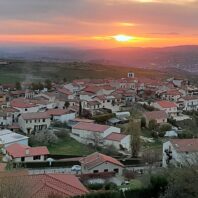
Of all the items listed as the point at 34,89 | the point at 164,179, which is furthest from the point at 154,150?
the point at 34,89

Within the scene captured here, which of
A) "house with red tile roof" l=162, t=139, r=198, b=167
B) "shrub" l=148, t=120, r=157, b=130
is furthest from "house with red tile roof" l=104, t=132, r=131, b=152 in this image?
"shrub" l=148, t=120, r=157, b=130

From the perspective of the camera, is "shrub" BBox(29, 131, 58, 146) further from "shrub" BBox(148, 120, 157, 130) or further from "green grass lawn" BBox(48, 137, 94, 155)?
"shrub" BBox(148, 120, 157, 130)

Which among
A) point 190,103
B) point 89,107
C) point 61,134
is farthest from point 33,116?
point 190,103

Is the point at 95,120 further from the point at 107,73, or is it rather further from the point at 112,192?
the point at 107,73

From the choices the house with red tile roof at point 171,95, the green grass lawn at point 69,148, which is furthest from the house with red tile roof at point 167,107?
the green grass lawn at point 69,148

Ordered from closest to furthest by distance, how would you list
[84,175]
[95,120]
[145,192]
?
1. [145,192]
2. [84,175]
3. [95,120]

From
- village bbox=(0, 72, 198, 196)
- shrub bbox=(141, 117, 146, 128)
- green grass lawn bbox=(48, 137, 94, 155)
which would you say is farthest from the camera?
shrub bbox=(141, 117, 146, 128)

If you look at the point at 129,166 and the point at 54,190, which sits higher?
the point at 54,190

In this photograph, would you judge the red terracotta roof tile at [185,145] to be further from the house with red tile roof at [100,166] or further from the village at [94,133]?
the house with red tile roof at [100,166]
